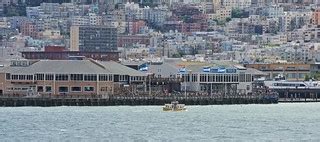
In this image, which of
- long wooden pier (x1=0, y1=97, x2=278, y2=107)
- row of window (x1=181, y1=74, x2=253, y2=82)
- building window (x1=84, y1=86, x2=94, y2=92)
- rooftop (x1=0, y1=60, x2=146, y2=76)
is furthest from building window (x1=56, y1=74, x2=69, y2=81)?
row of window (x1=181, y1=74, x2=253, y2=82)

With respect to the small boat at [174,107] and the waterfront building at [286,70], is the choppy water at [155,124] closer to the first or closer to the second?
the small boat at [174,107]

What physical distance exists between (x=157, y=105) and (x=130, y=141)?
145ft

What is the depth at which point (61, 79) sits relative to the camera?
123 m

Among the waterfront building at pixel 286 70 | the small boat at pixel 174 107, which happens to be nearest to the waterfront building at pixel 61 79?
the small boat at pixel 174 107

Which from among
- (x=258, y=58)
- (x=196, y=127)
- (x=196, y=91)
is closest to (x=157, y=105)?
(x=196, y=91)

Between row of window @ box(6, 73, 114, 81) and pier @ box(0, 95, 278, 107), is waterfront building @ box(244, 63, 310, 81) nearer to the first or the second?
pier @ box(0, 95, 278, 107)

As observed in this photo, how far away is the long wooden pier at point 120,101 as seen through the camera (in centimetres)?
11375

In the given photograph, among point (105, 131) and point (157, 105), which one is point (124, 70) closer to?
point (157, 105)

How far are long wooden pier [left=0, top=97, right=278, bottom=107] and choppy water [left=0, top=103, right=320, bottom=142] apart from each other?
4251 millimetres

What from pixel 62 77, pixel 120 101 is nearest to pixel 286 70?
pixel 62 77

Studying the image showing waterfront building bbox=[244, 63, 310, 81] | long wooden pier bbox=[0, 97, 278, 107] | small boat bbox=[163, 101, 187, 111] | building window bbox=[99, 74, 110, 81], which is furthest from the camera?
waterfront building bbox=[244, 63, 310, 81]

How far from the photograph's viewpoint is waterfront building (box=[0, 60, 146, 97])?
123m

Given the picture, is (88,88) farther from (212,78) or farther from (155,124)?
(155,124)

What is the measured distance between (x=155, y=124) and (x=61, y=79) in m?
35.4
